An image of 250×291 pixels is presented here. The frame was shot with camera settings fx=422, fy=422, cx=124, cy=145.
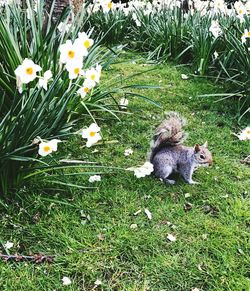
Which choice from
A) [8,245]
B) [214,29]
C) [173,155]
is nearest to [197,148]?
[173,155]

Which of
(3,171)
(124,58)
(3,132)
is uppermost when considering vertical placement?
(3,132)

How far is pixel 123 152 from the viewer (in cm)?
332

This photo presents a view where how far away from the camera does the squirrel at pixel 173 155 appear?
289 centimetres

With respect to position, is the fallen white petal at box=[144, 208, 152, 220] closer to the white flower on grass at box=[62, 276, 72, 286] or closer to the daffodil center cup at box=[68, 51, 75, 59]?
the white flower on grass at box=[62, 276, 72, 286]

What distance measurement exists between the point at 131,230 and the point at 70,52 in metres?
1.08

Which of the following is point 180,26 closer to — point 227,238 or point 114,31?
point 114,31

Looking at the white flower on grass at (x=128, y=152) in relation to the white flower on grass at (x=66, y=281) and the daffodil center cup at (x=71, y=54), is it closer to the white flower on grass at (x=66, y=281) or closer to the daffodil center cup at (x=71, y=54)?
the daffodil center cup at (x=71, y=54)

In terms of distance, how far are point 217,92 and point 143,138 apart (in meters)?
1.46

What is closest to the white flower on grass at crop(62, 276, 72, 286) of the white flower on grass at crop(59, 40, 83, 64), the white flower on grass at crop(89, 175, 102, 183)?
the white flower on grass at crop(89, 175, 102, 183)

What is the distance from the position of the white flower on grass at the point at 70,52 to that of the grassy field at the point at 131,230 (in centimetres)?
88

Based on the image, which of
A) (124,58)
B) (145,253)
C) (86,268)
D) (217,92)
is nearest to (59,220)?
(86,268)

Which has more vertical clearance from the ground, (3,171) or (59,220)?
(3,171)

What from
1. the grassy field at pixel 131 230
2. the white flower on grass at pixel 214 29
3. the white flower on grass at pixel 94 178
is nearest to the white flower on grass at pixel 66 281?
the grassy field at pixel 131 230

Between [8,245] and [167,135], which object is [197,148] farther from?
[8,245]
